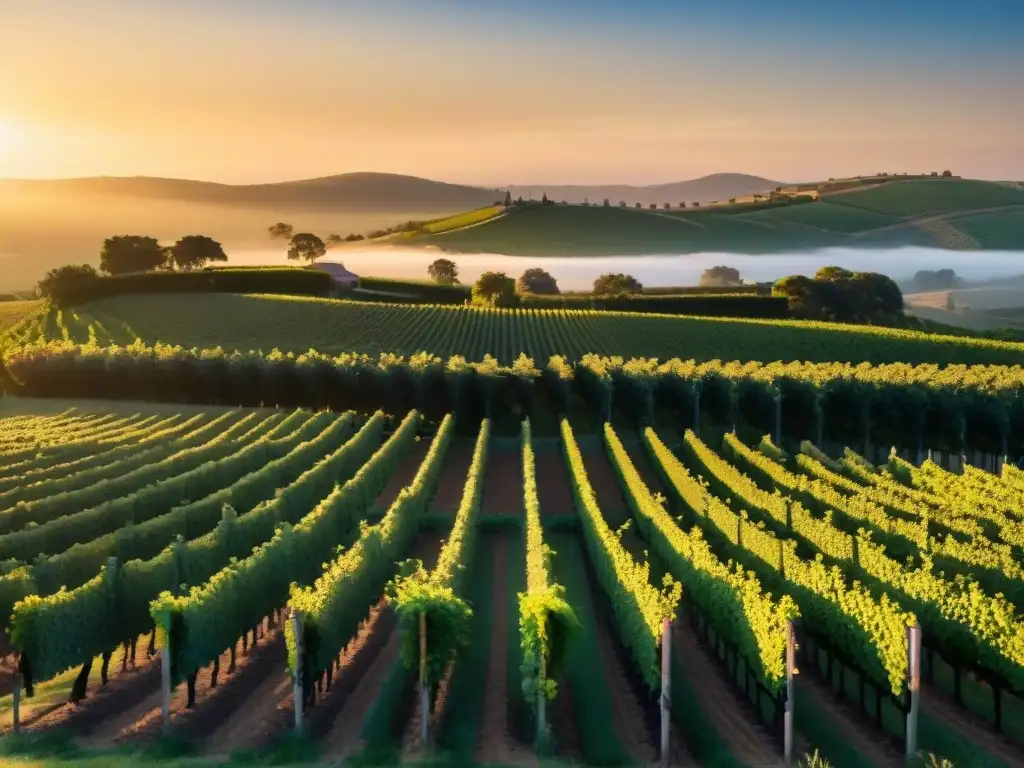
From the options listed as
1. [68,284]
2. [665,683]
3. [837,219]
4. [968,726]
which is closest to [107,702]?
[665,683]

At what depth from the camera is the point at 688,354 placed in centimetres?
7056

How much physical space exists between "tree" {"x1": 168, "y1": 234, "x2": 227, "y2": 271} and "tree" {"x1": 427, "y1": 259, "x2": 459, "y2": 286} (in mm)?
33466

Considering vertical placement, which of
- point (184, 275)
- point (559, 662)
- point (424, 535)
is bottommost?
point (424, 535)

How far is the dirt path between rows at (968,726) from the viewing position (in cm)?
1778

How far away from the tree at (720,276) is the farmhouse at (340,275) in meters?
59.7

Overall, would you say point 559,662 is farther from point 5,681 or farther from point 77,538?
point 77,538

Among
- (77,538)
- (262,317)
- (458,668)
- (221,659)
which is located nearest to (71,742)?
(221,659)

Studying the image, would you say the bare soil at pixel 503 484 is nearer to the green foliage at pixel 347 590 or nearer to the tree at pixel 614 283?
the green foliage at pixel 347 590

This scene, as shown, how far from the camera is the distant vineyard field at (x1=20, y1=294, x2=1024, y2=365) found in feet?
227

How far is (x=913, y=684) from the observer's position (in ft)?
54.0

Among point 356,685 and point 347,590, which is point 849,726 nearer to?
point 356,685

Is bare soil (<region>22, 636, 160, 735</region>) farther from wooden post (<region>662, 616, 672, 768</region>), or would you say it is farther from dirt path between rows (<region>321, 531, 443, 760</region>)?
wooden post (<region>662, 616, 672, 768</region>)

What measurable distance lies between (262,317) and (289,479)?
168 feet

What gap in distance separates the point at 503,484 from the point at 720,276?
407 ft
